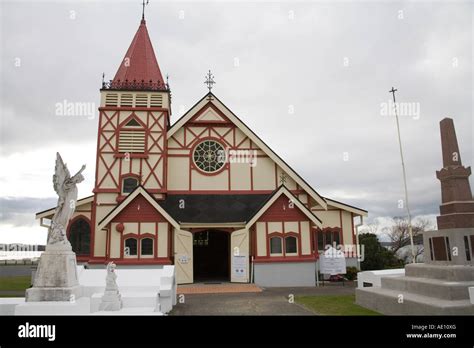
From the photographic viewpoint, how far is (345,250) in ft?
82.4

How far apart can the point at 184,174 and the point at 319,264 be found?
33.8 ft

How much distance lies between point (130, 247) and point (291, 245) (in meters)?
9.03

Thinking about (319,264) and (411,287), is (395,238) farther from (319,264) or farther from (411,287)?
(411,287)

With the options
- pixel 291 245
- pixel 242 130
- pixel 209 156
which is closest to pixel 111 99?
pixel 209 156

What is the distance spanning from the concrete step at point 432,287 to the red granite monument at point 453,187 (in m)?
1.89

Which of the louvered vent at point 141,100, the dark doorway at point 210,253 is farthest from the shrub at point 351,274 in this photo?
the louvered vent at point 141,100

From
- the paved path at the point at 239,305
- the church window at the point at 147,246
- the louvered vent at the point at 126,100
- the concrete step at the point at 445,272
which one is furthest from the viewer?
the louvered vent at the point at 126,100

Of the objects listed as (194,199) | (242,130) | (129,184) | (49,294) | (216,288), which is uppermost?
(242,130)

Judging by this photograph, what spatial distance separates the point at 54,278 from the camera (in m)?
10.0

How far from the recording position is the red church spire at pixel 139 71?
82.2ft

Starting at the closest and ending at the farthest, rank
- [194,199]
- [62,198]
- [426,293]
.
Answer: [426,293]
[62,198]
[194,199]

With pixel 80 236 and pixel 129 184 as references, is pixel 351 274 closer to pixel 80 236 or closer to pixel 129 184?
pixel 129 184

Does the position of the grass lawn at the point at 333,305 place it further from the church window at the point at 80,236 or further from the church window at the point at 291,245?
the church window at the point at 80,236
